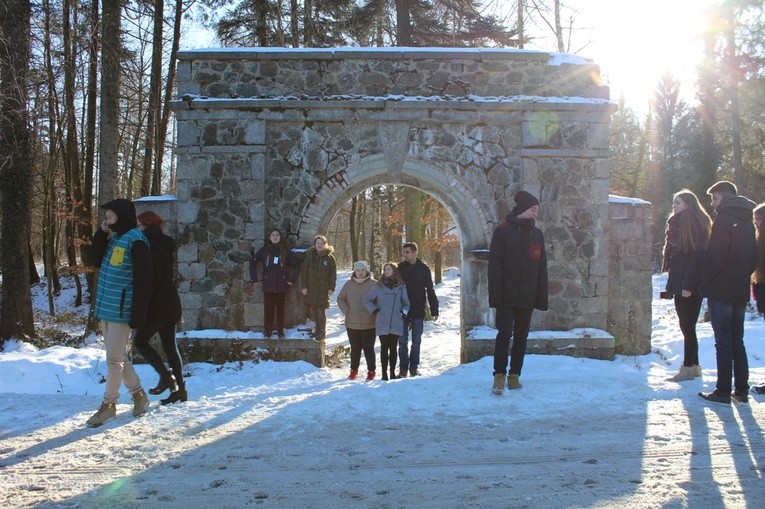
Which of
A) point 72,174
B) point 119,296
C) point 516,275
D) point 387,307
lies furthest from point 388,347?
point 72,174

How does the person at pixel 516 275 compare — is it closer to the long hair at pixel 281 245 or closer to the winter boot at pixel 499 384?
the winter boot at pixel 499 384

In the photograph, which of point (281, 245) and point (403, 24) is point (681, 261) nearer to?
point (281, 245)

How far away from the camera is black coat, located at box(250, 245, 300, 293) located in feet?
25.1

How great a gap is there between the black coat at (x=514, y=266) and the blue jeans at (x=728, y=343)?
4.51 feet

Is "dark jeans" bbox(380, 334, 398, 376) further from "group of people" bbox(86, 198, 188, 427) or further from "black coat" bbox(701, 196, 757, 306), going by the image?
"black coat" bbox(701, 196, 757, 306)

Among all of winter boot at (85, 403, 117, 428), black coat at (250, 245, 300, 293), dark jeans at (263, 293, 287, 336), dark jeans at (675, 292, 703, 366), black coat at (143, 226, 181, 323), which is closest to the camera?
winter boot at (85, 403, 117, 428)

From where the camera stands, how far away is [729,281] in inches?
186

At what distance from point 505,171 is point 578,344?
2.52 metres

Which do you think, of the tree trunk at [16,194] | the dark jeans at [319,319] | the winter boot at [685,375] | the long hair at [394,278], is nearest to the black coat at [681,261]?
the winter boot at [685,375]

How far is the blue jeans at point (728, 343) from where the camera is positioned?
15.6 ft

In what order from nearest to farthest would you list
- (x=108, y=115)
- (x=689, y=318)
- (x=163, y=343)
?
(x=163, y=343) → (x=689, y=318) → (x=108, y=115)

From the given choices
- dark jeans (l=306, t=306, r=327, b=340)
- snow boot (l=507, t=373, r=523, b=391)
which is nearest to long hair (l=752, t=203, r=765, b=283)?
snow boot (l=507, t=373, r=523, b=391)

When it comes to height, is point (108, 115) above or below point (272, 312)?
above

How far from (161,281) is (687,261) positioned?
4571 millimetres
